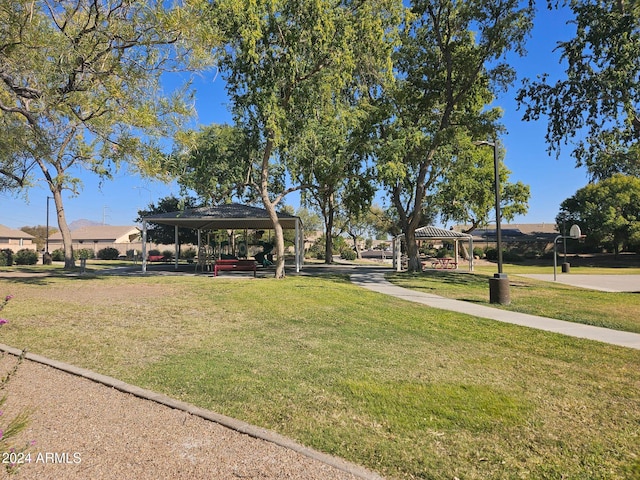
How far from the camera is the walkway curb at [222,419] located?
121 inches

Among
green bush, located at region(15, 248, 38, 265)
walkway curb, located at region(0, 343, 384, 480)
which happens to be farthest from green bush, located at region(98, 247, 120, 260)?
walkway curb, located at region(0, 343, 384, 480)

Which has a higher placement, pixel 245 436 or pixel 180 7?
pixel 180 7

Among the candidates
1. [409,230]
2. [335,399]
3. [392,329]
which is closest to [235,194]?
[409,230]

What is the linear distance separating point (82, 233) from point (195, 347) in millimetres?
78268

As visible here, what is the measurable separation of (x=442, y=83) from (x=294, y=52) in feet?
28.0

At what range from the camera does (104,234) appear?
73.6m

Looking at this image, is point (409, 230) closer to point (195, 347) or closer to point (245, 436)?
point (195, 347)

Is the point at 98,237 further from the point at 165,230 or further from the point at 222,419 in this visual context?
the point at 222,419

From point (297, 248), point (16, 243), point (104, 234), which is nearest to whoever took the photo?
point (297, 248)

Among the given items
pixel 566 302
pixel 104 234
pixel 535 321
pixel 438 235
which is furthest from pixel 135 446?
pixel 104 234

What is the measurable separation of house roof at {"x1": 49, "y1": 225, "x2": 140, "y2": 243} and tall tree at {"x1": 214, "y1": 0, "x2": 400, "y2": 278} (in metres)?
60.8

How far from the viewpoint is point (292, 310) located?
9828 millimetres

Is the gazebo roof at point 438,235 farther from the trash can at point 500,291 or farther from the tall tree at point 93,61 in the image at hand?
the tall tree at point 93,61

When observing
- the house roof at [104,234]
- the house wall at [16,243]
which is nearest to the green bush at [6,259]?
the house wall at [16,243]
